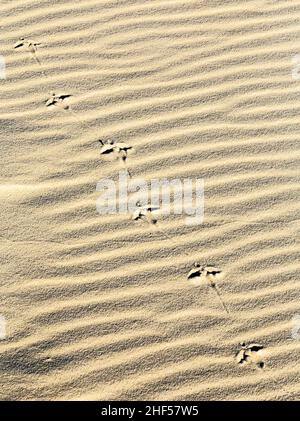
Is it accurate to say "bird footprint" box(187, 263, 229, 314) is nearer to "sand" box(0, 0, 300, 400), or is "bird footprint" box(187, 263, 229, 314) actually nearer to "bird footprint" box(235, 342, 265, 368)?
"sand" box(0, 0, 300, 400)

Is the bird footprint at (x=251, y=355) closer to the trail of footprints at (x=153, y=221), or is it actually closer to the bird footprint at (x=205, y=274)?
the trail of footprints at (x=153, y=221)

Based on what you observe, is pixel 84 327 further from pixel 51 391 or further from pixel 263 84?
pixel 263 84

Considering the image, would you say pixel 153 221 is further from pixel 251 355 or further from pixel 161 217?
pixel 251 355

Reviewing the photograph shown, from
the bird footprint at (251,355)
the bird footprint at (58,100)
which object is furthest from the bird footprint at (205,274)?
the bird footprint at (58,100)

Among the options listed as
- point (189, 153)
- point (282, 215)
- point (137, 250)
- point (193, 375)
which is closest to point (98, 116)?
point (189, 153)

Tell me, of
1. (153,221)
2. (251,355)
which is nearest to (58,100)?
(153,221)

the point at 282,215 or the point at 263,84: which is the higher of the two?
the point at 263,84
